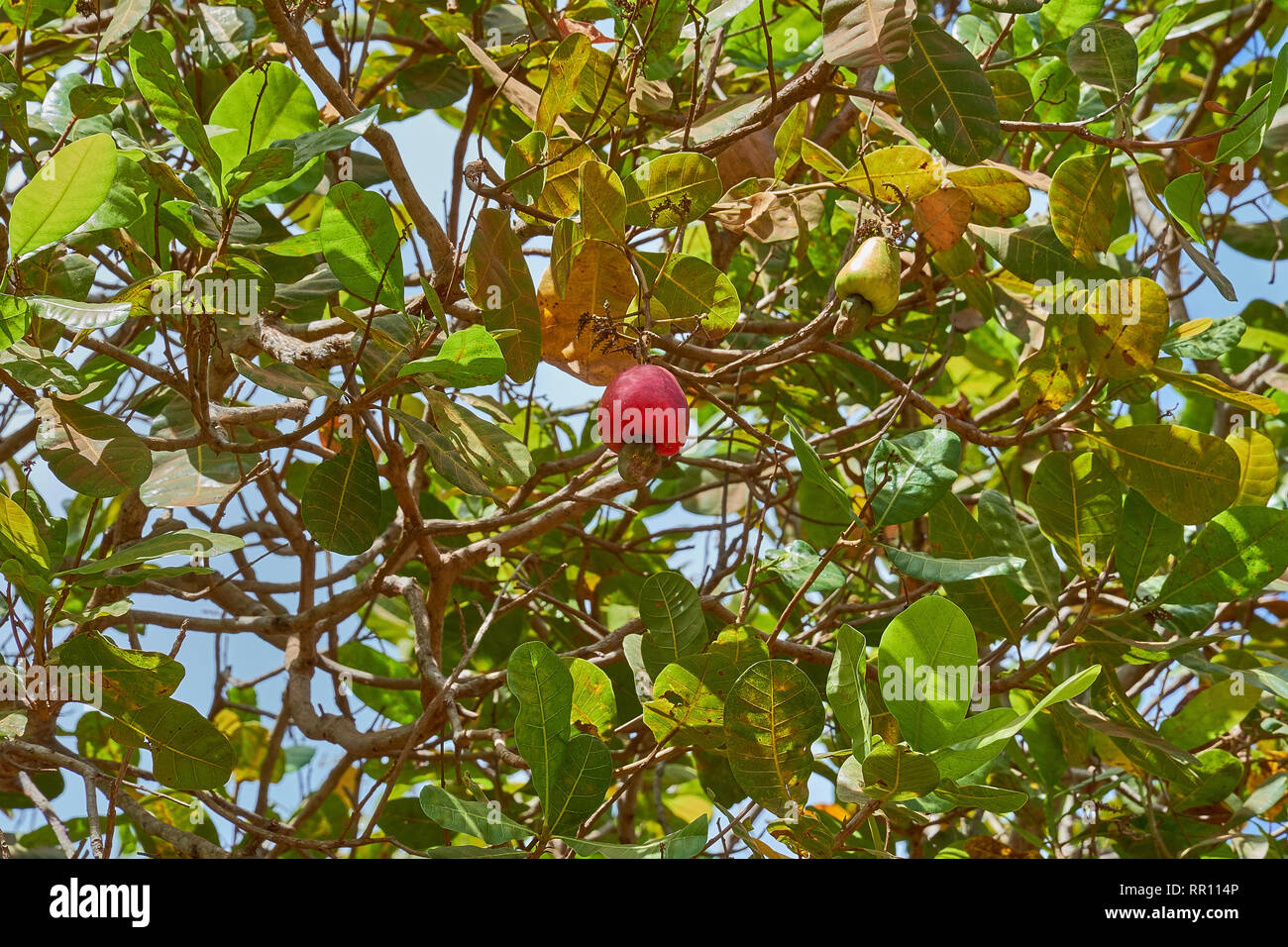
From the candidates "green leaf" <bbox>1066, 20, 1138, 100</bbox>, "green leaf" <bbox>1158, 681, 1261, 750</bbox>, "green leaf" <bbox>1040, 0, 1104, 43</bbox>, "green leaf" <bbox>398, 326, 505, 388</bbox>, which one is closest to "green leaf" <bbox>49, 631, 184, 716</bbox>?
"green leaf" <bbox>398, 326, 505, 388</bbox>

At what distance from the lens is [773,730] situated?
1146mm

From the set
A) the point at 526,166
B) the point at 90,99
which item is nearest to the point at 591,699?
the point at 526,166

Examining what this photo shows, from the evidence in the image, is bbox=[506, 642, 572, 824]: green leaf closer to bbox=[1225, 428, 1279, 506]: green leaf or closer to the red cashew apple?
the red cashew apple

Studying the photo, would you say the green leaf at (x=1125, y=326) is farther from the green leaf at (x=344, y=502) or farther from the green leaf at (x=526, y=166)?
the green leaf at (x=344, y=502)

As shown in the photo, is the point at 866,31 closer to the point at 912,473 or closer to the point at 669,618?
the point at 912,473

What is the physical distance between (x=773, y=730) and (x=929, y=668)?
20cm

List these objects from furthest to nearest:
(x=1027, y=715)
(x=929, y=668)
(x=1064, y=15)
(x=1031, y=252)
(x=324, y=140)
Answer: (x=1064, y=15) → (x=1031, y=252) → (x=324, y=140) → (x=929, y=668) → (x=1027, y=715)

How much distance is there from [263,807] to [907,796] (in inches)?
51.8

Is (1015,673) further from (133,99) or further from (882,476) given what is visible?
(133,99)

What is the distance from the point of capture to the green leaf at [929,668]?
1000mm

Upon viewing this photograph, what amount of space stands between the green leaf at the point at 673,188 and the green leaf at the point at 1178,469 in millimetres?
615

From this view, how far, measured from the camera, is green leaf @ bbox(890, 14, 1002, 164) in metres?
1.38

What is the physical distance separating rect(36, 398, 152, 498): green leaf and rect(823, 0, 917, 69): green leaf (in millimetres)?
932
